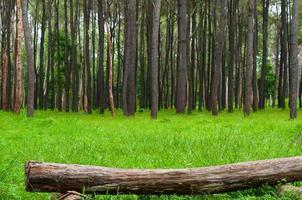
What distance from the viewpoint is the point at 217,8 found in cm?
3475

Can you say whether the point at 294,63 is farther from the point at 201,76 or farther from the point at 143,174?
the point at 143,174

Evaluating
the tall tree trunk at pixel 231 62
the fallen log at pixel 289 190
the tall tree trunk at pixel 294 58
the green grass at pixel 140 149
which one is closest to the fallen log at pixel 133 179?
the green grass at pixel 140 149

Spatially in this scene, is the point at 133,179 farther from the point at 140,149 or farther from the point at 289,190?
the point at 140,149

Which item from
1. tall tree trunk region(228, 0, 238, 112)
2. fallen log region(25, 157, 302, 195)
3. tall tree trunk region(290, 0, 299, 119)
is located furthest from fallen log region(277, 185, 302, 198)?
tall tree trunk region(228, 0, 238, 112)

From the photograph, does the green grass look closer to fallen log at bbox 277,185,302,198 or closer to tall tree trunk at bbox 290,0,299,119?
fallen log at bbox 277,185,302,198

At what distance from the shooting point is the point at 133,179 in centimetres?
540

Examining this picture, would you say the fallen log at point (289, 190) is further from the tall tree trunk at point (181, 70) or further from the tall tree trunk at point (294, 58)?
the tall tree trunk at point (181, 70)

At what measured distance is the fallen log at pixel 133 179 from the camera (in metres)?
5.33

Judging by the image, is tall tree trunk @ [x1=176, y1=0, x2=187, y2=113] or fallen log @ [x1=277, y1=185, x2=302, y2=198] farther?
tall tree trunk @ [x1=176, y1=0, x2=187, y2=113]

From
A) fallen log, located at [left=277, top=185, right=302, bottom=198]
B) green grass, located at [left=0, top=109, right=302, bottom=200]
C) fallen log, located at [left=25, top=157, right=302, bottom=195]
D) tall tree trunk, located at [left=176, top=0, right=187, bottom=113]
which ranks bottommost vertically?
green grass, located at [left=0, top=109, right=302, bottom=200]

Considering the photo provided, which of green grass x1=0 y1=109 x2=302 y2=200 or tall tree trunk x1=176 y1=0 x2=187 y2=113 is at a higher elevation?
tall tree trunk x1=176 y1=0 x2=187 y2=113

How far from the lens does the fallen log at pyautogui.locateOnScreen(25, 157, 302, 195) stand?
5.33 meters

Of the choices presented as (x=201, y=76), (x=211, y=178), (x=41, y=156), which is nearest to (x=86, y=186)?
(x=211, y=178)

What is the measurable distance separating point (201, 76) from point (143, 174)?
95.4 ft
